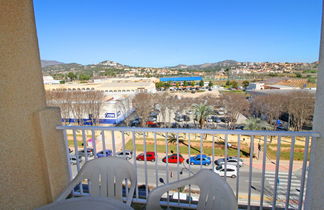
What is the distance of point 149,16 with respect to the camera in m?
14.2

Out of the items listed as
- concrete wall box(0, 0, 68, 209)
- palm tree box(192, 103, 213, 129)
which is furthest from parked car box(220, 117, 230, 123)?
concrete wall box(0, 0, 68, 209)

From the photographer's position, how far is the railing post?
1293 millimetres

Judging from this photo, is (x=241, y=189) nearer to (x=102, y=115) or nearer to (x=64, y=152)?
(x=64, y=152)

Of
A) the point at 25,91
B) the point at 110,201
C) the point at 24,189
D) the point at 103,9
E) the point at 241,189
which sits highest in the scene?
the point at 103,9

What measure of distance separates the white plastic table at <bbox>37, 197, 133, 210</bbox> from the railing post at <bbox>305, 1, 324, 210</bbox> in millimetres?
1459

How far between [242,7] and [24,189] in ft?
51.6

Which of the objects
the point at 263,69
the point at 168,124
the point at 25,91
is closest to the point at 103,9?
the point at 168,124

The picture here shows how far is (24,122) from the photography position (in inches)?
60.3

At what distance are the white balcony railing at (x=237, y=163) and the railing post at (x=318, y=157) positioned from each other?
0.05 metres

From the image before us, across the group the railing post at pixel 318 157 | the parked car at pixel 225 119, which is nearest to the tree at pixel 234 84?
the parked car at pixel 225 119

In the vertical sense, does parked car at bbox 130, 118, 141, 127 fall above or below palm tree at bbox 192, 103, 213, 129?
below

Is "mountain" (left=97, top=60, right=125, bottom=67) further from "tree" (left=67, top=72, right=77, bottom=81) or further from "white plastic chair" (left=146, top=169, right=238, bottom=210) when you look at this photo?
"white plastic chair" (left=146, top=169, right=238, bottom=210)

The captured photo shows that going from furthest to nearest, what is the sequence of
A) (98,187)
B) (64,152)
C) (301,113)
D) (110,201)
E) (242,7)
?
(242,7) < (301,113) < (64,152) < (98,187) < (110,201)

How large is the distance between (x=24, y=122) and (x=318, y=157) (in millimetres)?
2440
